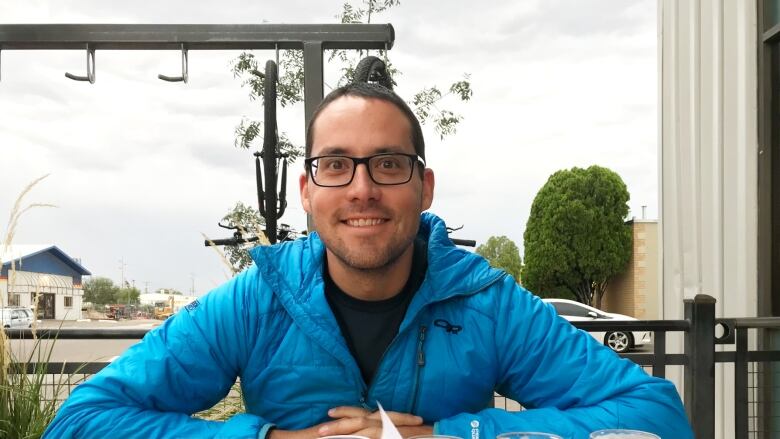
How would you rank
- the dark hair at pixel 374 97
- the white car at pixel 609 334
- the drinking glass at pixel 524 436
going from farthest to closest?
the white car at pixel 609 334
the dark hair at pixel 374 97
the drinking glass at pixel 524 436

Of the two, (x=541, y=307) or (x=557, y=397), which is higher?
(x=541, y=307)

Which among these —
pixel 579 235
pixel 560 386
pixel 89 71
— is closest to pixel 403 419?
pixel 560 386

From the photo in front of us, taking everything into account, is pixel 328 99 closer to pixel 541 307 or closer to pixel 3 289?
pixel 541 307

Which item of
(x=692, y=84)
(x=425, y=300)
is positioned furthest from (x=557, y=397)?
(x=692, y=84)

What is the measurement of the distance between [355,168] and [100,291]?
181 ft

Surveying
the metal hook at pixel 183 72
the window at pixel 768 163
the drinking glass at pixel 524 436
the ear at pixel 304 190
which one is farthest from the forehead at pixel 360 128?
the window at pixel 768 163

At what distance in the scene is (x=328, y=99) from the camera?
1.46 m

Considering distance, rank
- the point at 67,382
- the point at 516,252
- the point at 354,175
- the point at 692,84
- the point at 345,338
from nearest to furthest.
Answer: the point at 354,175
the point at 345,338
the point at 67,382
the point at 692,84
the point at 516,252

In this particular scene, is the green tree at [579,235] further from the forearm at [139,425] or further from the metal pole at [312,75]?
the forearm at [139,425]

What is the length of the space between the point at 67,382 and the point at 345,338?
168cm

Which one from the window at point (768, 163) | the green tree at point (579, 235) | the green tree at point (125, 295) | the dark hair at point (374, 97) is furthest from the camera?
the green tree at point (125, 295)

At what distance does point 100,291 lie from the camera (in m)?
51.8

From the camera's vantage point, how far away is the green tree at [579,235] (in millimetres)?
26562

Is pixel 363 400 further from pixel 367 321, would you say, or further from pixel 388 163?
pixel 388 163
